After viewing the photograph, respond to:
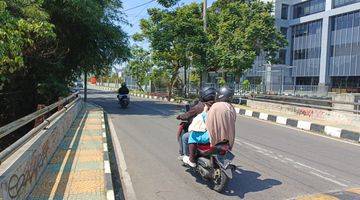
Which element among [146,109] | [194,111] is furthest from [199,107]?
[146,109]

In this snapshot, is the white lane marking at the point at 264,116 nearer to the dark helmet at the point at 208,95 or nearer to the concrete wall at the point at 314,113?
the concrete wall at the point at 314,113

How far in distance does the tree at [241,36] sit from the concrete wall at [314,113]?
6.58 meters

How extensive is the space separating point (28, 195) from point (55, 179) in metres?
1.02

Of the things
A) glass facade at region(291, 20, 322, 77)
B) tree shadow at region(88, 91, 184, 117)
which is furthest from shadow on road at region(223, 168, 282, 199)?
glass facade at region(291, 20, 322, 77)

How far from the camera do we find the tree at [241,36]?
3144cm

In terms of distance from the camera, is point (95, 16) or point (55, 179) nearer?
point (55, 179)

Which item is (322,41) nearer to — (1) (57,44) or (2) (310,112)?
(2) (310,112)

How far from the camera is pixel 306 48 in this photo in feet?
177

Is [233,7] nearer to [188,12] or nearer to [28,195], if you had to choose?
[188,12]

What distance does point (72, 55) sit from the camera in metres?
25.4

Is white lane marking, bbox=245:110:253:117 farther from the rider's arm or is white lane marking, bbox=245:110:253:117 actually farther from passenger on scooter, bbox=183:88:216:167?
passenger on scooter, bbox=183:88:216:167

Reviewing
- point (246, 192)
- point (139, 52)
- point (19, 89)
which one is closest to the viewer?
point (246, 192)

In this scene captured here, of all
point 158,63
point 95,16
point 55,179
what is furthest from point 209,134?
point 158,63

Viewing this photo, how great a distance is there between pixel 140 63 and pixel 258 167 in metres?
43.9
